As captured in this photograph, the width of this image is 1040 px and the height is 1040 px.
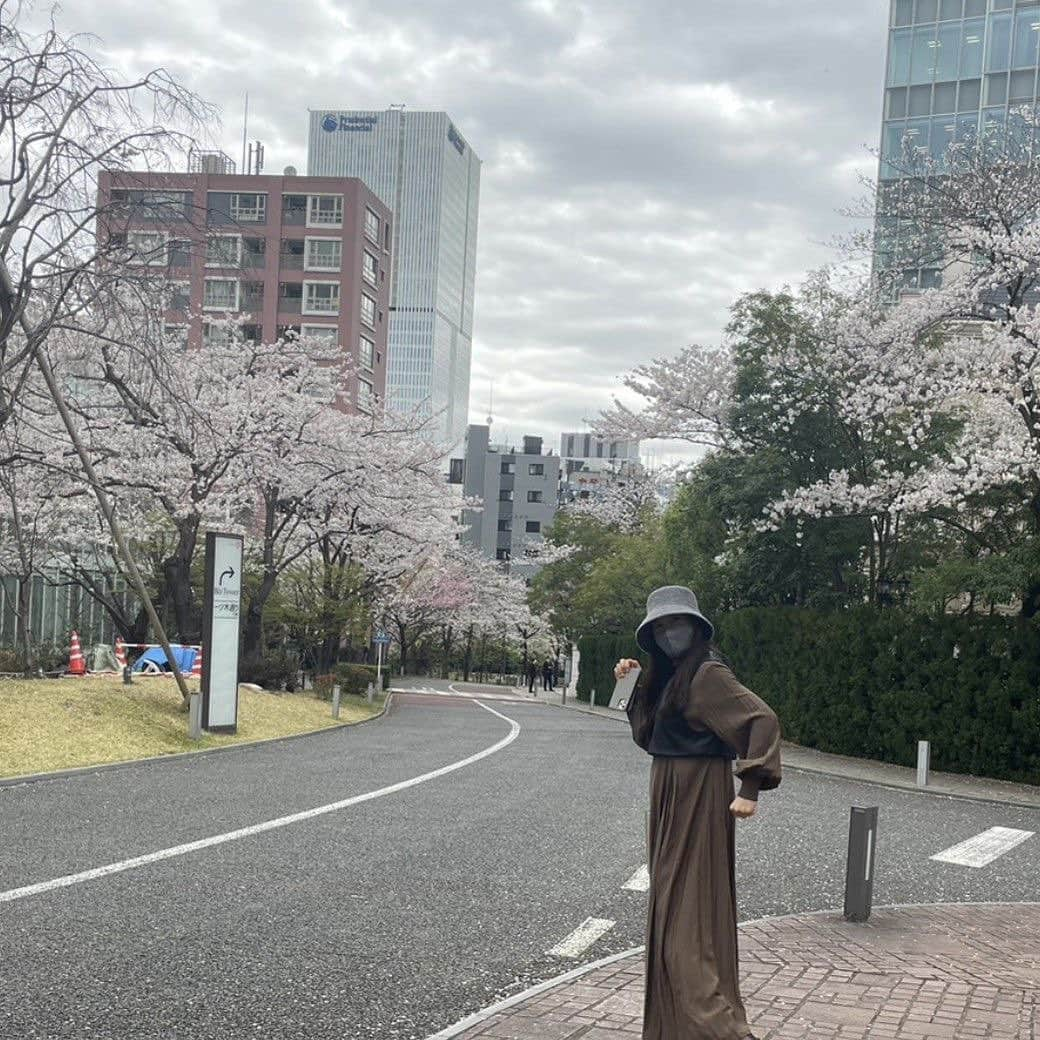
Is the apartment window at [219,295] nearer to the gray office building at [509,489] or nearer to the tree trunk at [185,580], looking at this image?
the gray office building at [509,489]

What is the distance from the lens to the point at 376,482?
124 ft

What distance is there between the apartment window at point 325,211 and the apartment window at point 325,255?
102cm

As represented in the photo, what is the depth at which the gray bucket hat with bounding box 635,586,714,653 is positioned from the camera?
16.4ft

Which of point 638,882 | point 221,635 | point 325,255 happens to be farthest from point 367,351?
point 638,882

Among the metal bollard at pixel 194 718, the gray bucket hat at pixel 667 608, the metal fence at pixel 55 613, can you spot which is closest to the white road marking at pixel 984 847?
the gray bucket hat at pixel 667 608

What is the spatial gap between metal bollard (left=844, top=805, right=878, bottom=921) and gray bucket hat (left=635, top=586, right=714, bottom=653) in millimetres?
3598

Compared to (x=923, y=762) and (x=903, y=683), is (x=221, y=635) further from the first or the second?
(x=903, y=683)

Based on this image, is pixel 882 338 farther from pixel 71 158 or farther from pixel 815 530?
pixel 71 158

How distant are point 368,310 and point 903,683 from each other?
70.9 m

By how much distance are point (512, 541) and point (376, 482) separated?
4110 inches

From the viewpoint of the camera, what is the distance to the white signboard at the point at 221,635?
2155 cm

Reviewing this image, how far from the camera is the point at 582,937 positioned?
294 inches

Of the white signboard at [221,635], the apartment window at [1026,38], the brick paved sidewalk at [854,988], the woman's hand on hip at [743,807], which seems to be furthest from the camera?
the apartment window at [1026,38]

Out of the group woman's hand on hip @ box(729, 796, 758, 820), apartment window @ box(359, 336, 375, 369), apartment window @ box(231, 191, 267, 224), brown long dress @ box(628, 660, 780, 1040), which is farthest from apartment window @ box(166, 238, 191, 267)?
apartment window @ box(231, 191, 267, 224)
